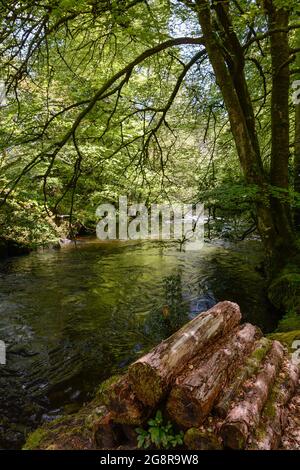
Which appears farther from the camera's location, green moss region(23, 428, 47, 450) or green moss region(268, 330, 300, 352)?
green moss region(268, 330, 300, 352)

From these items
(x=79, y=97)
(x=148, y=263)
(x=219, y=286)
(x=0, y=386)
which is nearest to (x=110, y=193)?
(x=148, y=263)

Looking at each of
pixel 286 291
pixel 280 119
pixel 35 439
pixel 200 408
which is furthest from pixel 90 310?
pixel 280 119

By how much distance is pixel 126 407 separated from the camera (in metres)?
2.66

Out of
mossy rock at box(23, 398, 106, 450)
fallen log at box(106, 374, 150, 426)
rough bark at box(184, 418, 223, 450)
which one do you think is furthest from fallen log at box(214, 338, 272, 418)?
mossy rock at box(23, 398, 106, 450)

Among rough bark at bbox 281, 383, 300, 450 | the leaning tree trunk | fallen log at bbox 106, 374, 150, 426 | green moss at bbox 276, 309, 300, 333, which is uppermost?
the leaning tree trunk

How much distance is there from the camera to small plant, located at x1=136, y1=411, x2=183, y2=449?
2559 millimetres

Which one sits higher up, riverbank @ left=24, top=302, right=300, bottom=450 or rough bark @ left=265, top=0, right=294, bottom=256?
rough bark @ left=265, top=0, right=294, bottom=256

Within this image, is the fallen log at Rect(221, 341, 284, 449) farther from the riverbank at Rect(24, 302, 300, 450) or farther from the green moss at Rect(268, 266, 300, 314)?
the green moss at Rect(268, 266, 300, 314)

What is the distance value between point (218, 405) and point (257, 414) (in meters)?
0.29

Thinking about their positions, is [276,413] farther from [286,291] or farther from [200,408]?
[286,291]

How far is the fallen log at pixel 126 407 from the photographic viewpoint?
265 cm

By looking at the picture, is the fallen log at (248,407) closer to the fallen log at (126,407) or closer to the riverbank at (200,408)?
the riverbank at (200,408)

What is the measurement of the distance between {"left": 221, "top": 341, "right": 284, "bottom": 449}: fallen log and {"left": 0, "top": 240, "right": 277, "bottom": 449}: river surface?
2226 mm
